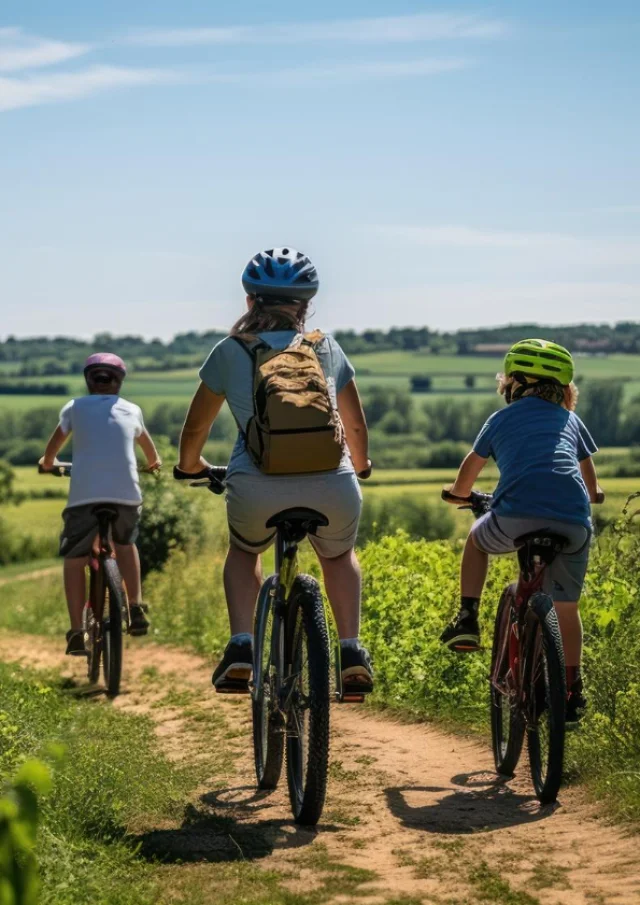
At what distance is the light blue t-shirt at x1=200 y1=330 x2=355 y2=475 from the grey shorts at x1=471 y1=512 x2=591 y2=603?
91 cm

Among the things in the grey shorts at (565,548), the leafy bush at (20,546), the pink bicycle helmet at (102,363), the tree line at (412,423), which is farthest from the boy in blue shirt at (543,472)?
the tree line at (412,423)

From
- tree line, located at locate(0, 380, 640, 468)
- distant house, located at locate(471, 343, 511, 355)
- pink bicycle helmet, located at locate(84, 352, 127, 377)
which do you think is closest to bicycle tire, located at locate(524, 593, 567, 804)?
pink bicycle helmet, located at locate(84, 352, 127, 377)

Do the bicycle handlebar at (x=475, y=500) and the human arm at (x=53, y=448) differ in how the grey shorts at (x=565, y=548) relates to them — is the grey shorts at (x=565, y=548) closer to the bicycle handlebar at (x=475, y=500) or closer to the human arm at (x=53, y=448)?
the bicycle handlebar at (x=475, y=500)

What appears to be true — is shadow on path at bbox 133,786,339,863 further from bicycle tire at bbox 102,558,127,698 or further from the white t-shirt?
the white t-shirt

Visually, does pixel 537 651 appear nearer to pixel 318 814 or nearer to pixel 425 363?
pixel 318 814

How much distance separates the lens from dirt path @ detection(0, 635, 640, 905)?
460cm

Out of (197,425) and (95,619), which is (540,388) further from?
(95,619)

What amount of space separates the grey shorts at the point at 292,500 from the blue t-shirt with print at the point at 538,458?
33.1 inches

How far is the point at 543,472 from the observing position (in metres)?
5.86

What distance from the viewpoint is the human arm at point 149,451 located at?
360 inches

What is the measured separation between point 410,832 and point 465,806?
0.54 metres

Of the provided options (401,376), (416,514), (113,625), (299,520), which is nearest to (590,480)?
(299,520)

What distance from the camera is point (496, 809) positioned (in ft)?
18.9

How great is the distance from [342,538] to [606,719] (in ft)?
5.28
